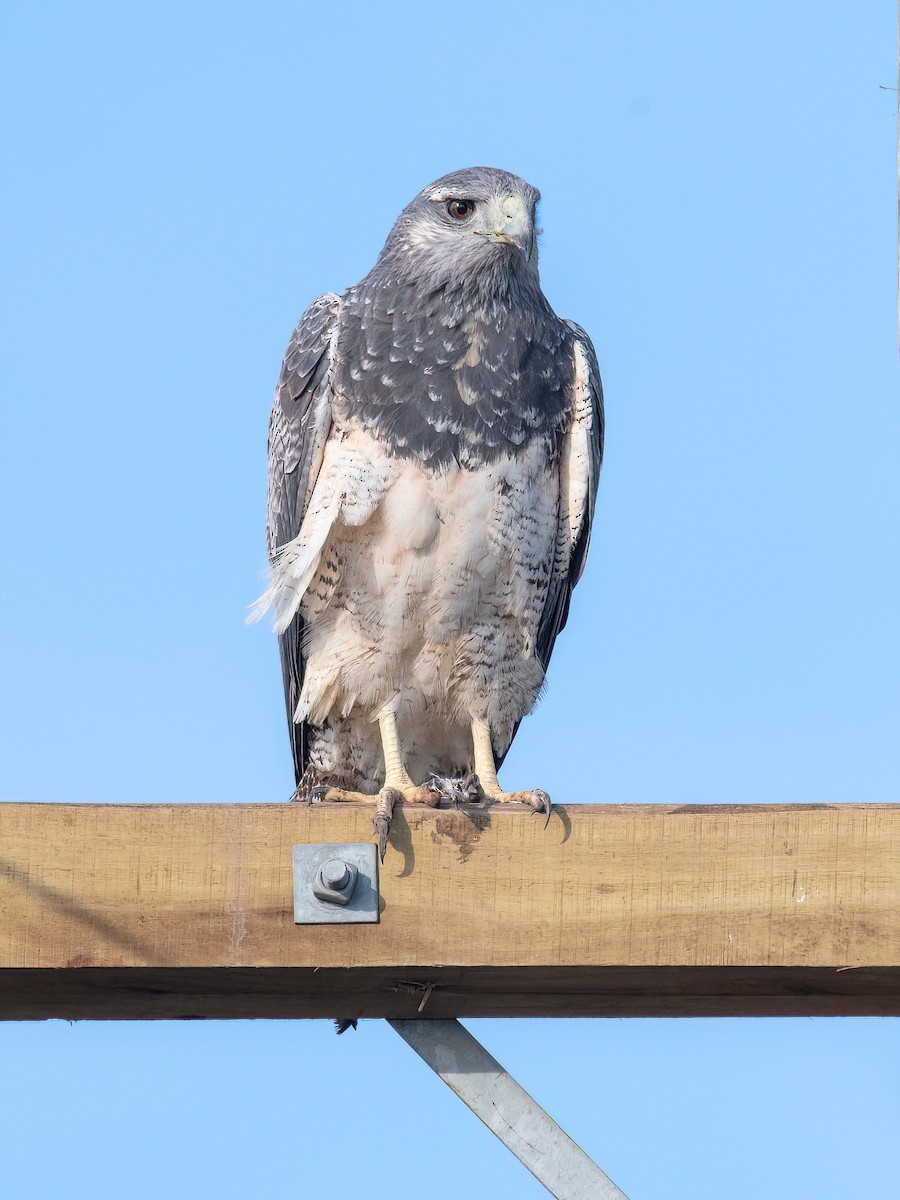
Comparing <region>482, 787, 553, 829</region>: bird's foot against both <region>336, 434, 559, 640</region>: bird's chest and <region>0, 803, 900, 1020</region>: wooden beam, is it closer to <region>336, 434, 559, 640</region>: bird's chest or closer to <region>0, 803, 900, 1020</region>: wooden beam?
<region>0, 803, 900, 1020</region>: wooden beam

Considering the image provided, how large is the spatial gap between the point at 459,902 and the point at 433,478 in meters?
1.91

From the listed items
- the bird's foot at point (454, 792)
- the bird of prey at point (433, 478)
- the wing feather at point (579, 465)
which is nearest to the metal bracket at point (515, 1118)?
the bird's foot at point (454, 792)

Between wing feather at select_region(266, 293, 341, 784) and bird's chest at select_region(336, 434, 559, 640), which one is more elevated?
wing feather at select_region(266, 293, 341, 784)

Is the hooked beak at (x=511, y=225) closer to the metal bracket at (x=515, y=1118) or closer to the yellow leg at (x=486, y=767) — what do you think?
the yellow leg at (x=486, y=767)

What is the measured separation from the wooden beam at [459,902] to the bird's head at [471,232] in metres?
2.27

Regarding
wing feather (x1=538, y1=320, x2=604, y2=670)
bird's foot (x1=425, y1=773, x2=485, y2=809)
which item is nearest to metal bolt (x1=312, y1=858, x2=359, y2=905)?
bird's foot (x1=425, y1=773, x2=485, y2=809)

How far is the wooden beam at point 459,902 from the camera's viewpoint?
2.57m

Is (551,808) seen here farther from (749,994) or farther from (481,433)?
(481,433)

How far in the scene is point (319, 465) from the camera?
4.48m

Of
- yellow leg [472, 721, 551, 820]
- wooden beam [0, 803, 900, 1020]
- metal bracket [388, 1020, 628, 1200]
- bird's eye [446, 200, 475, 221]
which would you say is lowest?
metal bracket [388, 1020, 628, 1200]

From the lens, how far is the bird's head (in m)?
4.52

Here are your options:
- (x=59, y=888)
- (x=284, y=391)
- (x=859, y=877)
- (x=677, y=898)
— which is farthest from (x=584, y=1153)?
(x=284, y=391)

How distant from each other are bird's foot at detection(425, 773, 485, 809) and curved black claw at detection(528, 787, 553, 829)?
5.7 inches

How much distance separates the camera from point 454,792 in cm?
308
